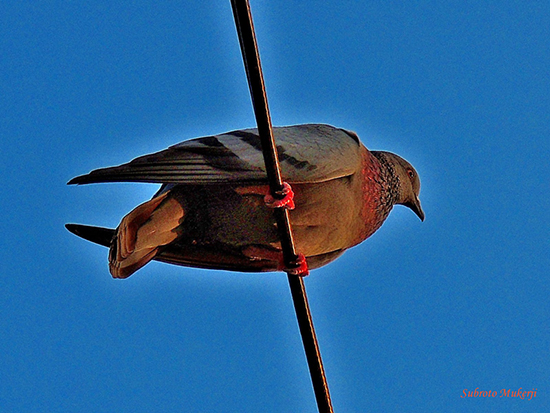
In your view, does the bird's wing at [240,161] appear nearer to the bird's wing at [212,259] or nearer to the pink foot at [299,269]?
the pink foot at [299,269]

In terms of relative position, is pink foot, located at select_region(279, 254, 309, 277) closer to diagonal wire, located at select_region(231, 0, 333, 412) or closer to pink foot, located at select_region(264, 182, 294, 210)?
diagonal wire, located at select_region(231, 0, 333, 412)

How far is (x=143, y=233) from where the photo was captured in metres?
4.20

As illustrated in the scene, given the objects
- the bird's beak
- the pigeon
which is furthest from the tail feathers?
the bird's beak

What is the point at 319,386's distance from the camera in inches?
154

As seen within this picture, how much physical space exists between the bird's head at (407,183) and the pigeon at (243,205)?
1.34ft

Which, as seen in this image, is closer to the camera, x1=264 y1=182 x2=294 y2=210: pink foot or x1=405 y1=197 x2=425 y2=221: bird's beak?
x1=264 y1=182 x2=294 y2=210: pink foot

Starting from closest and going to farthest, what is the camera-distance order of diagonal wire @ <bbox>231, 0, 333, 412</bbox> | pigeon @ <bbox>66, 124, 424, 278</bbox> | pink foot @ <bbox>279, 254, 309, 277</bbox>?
diagonal wire @ <bbox>231, 0, 333, 412</bbox> → pink foot @ <bbox>279, 254, 309, 277</bbox> → pigeon @ <bbox>66, 124, 424, 278</bbox>

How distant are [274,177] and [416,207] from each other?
2.08 metres

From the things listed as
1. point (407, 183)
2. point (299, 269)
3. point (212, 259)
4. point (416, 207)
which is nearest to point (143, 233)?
point (212, 259)

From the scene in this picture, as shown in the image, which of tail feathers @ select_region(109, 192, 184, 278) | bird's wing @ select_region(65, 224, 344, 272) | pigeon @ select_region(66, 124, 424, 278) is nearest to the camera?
pigeon @ select_region(66, 124, 424, 278)

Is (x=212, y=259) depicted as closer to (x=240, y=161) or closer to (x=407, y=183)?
(x=240, y=161)

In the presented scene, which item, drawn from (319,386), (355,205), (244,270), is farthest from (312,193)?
(319,386)

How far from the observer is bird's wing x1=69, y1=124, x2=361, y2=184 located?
3.85 meters

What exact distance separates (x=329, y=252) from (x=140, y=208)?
111cm
